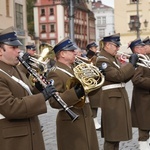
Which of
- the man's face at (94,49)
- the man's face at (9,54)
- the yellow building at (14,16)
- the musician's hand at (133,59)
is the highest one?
the yellow building at (14,16)

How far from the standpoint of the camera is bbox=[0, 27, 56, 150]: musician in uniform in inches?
168

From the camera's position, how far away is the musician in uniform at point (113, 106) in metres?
6.54

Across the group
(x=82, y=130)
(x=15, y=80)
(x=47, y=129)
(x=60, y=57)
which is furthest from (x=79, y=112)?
(x=47, y=129)

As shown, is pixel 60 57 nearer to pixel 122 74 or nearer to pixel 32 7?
pixel 122 74

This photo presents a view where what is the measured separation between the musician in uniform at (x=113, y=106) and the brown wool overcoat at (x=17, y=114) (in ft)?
7.19

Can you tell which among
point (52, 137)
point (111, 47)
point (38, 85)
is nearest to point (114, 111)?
point (111, 47)

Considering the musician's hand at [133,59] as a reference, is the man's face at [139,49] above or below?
above

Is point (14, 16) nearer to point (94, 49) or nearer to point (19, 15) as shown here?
point (19, 15)

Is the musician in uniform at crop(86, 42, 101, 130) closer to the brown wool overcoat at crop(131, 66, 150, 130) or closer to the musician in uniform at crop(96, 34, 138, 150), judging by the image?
the brown wool overcoat at crop(131, 66, 150, 130)

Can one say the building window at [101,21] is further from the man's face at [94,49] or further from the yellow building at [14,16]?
the man's face at [94,49]

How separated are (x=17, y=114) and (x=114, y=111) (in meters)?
2.63

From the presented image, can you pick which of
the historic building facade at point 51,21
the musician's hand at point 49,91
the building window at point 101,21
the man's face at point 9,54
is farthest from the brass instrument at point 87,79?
the building window at point 101,21

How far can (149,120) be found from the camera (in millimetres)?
7141

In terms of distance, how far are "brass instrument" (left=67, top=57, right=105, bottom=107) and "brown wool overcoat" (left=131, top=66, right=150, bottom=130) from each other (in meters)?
1.78
